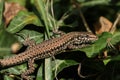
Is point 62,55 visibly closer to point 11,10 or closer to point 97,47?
point 97,47

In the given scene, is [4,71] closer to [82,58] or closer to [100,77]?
[82,58]

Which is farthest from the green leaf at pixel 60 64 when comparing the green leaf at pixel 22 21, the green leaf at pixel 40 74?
the green leaf at pixel 22 21

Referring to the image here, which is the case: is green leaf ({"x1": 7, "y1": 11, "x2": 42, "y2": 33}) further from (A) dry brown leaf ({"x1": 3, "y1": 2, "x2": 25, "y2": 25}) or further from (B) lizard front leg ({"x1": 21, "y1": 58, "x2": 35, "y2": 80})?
(A) dry brown leaf ({"x1": 3, "y1": 2, "x2": 25, "y2": 25})

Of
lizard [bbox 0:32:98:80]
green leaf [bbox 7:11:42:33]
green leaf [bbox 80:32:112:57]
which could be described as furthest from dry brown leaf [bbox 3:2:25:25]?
green leaf [bbox 80:32:112:57]

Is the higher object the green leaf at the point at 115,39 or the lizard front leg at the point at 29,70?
the green leaf at the point at 115,39

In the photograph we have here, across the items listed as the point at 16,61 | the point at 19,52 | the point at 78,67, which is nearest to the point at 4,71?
the point at 16,61

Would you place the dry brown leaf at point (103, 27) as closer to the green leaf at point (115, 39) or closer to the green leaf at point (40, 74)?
the green leaf at point (115, 39)

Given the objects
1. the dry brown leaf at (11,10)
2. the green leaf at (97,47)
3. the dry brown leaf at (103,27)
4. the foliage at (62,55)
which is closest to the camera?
the green leaf at (97,47)
